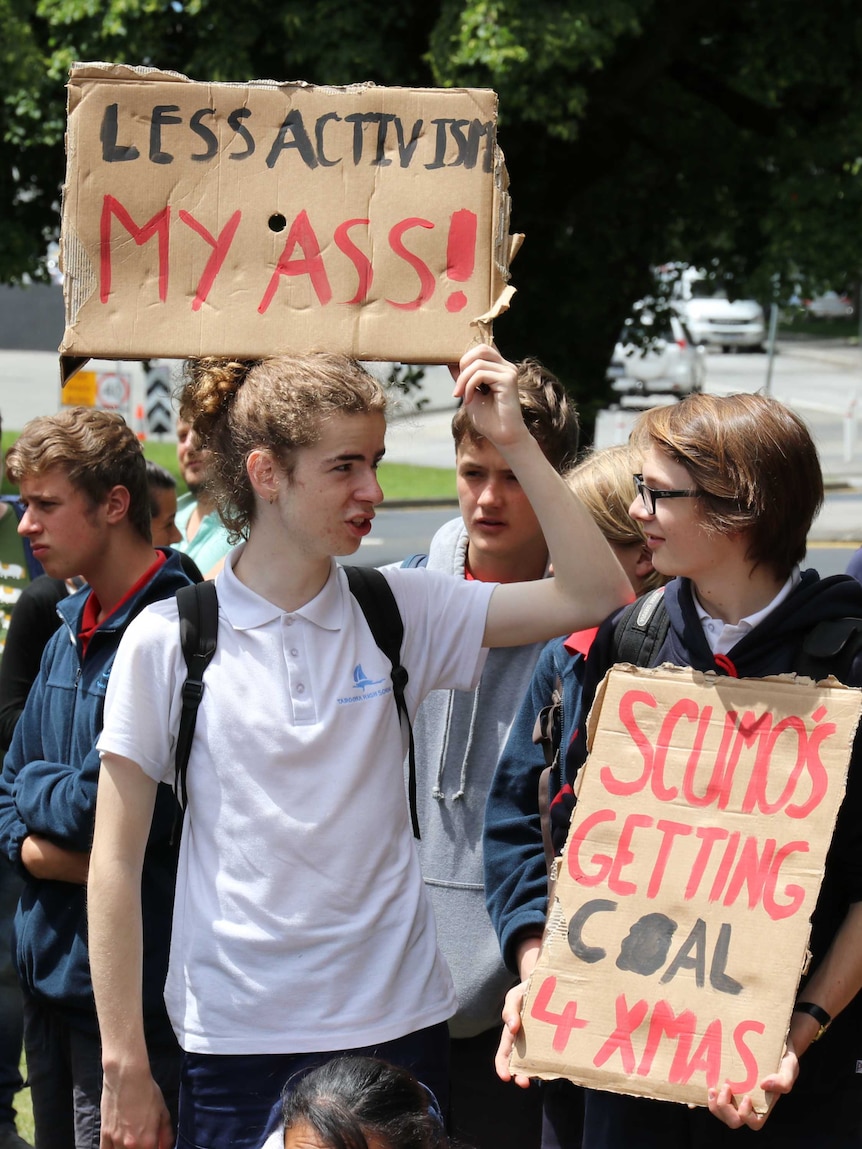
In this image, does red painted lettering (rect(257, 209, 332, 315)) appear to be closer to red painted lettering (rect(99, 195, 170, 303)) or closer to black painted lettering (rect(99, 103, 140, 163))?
red painted lettering (rect(99, 195, 170, 303))

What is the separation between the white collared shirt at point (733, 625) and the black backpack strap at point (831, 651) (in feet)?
0.28

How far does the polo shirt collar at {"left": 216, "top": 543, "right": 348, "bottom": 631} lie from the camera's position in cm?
228

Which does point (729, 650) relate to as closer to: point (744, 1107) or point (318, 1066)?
point (744, 1107)

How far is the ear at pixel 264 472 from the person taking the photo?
229cm

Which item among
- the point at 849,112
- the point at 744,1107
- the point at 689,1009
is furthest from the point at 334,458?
the point at 849,112

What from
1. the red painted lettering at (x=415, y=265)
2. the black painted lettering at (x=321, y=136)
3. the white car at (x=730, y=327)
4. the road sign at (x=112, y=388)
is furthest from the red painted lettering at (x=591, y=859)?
the white car at (x=730, y=327)

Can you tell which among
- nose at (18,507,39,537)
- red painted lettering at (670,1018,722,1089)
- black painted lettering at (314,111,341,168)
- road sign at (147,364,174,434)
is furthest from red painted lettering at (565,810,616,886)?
road sign at (147,364,174,434)

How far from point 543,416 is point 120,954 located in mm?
Answer: 1316

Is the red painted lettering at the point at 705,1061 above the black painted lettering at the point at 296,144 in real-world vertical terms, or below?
below

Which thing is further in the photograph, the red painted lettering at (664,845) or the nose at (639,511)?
the nose at (639,511)

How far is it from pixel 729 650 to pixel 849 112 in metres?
8.15

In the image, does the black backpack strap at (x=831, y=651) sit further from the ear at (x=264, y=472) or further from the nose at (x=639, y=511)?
the ear at (x=264, y=472)

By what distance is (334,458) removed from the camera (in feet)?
7.43

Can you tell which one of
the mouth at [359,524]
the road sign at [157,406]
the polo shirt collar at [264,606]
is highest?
the mouth at [359,524]
